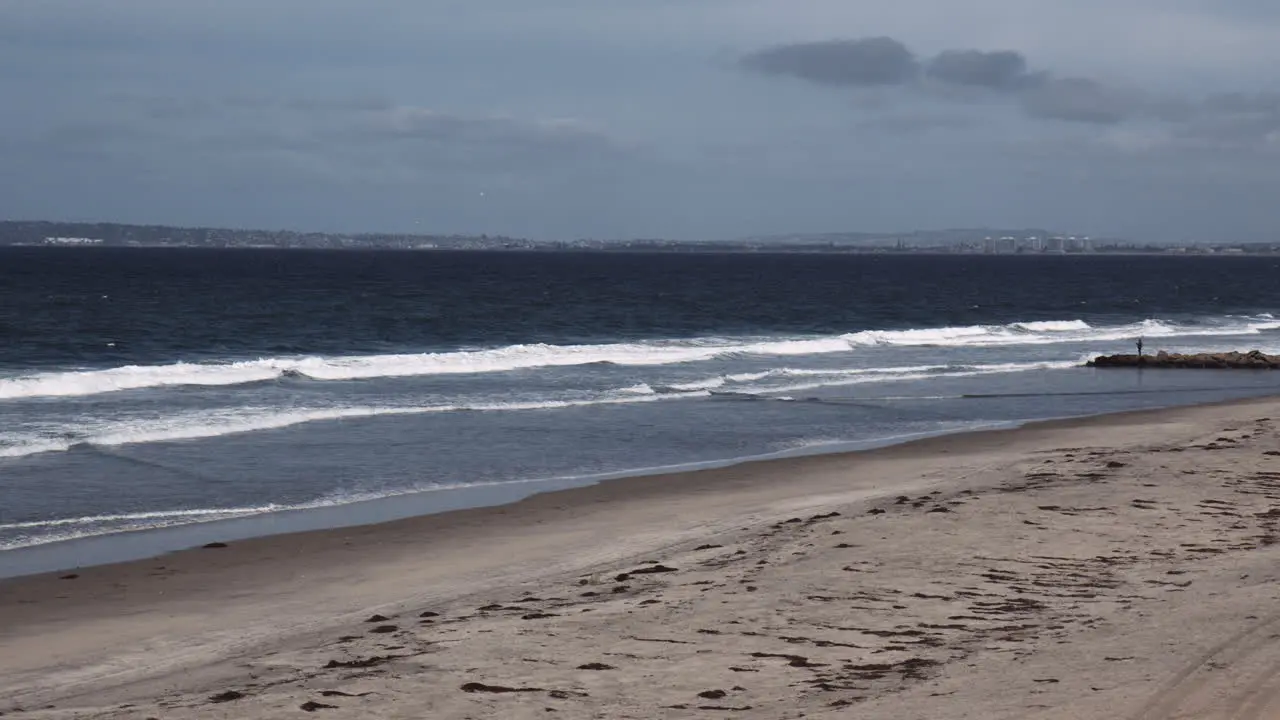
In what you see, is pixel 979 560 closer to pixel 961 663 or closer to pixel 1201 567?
pixel 1201 567

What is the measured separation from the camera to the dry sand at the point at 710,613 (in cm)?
795

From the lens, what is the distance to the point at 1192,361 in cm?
3891

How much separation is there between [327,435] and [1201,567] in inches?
550

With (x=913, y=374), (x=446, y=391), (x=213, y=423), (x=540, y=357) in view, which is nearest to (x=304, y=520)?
(x=213, y=423)

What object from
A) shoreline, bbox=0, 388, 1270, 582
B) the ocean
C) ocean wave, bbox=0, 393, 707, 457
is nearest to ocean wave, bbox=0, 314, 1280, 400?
the ocean

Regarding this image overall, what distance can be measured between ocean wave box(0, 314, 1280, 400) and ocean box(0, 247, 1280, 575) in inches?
5.6

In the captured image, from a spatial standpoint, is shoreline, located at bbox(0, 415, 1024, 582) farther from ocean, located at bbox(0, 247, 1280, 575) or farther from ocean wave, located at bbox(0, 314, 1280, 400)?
ocean wave, located at bbox(0, 314, 1280, 400)

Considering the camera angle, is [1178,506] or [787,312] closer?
[1178,506]

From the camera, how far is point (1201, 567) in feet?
36.6

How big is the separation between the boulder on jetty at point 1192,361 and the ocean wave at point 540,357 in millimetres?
8240

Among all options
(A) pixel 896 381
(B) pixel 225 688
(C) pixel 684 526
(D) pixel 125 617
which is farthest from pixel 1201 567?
(A) pixel 896 381

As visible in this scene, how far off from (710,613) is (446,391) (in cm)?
2011

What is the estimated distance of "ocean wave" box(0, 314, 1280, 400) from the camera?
29.1 meters

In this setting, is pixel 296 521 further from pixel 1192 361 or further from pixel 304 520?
pixel 1192 361
